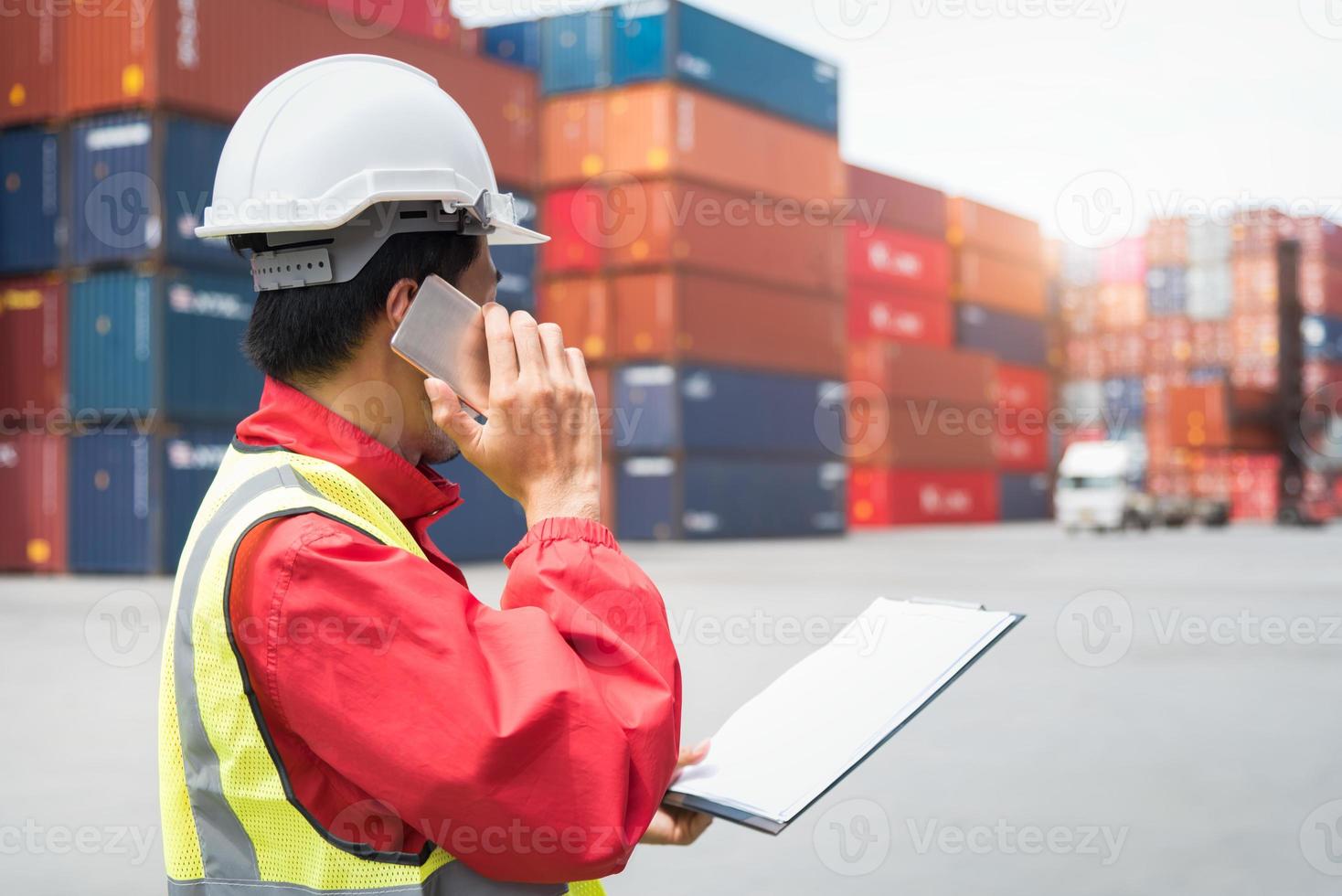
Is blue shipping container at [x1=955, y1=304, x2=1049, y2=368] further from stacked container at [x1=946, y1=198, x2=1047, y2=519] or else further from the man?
the man

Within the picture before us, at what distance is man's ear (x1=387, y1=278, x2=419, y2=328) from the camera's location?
1425 millimetres

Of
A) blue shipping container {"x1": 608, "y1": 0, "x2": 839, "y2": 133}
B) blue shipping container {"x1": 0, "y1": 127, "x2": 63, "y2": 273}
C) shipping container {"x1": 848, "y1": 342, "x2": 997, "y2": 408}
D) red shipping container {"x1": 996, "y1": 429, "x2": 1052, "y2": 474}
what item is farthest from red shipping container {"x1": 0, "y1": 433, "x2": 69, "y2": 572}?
red shipping container {"x1": 996, "y1": 429, "x2": 1052, "y2": 474}

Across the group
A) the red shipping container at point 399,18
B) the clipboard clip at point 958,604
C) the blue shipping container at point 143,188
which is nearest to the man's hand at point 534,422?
the clipboard clip at point 958,604

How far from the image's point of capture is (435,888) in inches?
50.8

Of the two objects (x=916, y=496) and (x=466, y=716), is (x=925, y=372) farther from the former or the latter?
(x=466, y=716)

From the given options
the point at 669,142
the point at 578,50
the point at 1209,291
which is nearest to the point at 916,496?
the point at 1209,291

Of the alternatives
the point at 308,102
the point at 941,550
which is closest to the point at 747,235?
the point at 941,550

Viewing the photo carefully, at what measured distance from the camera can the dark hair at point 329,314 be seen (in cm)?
142

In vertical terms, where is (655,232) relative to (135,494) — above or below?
above

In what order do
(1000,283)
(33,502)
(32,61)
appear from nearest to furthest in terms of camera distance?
(33,502) → (32,61) → (1000,283)

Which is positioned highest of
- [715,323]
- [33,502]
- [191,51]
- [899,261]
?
[899,261]

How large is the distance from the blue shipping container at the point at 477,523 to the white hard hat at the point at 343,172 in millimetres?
16254

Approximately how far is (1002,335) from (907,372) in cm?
751

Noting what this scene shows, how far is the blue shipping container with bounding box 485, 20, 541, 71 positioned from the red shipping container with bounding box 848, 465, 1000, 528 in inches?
677
